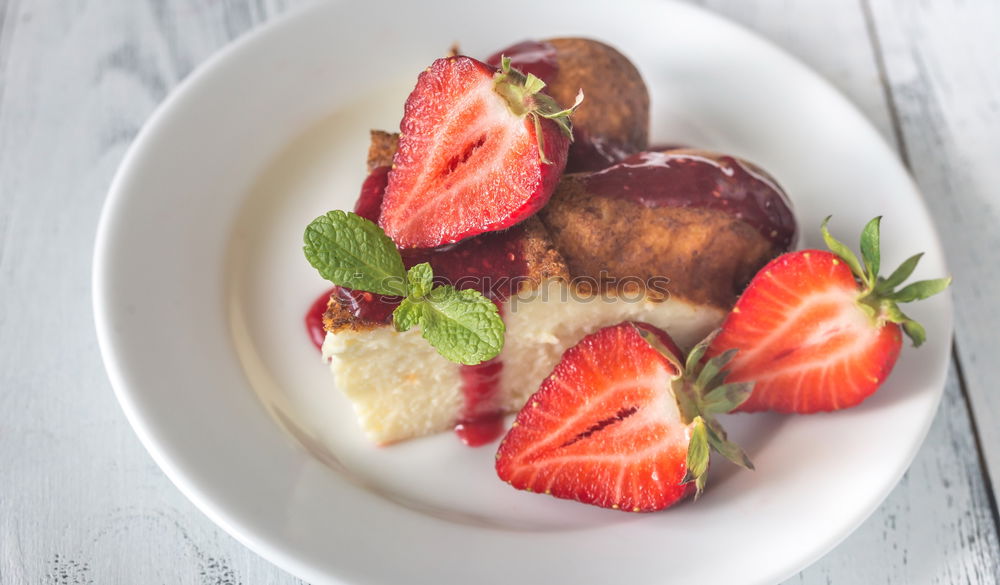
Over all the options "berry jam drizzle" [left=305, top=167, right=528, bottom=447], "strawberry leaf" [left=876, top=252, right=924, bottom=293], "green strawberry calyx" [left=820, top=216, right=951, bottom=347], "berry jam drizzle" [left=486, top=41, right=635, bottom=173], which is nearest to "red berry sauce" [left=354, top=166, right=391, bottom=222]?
"berry jam drizzle" [left=305, top=167, right=528, bottom=447]

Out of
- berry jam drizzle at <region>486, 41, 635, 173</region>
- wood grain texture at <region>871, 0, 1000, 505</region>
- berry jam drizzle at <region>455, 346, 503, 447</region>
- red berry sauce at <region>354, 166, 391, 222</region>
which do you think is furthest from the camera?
wood grain texture at <region>871, 0, 1000, 505</region>

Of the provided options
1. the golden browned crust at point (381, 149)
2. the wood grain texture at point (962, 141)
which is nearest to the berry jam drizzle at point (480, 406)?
the golden browned crust at point (381, 149)

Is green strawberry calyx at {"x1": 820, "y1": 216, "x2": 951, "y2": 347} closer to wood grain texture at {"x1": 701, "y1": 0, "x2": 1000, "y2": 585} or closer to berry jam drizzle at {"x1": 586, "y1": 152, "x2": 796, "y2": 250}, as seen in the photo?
berry jam drizzle at {"x1": 586, "y1": 152, "x2": 796, "y2": 250}

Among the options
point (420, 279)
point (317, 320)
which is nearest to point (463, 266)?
point (420, 279)

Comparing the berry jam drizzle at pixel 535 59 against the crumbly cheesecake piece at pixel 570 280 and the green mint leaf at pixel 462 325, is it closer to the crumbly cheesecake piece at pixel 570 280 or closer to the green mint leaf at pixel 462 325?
the crumbly cheesecake piece at pixel 570 280

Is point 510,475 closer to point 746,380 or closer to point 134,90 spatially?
point 746,380

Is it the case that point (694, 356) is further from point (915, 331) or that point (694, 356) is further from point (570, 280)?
point (915, 331)
